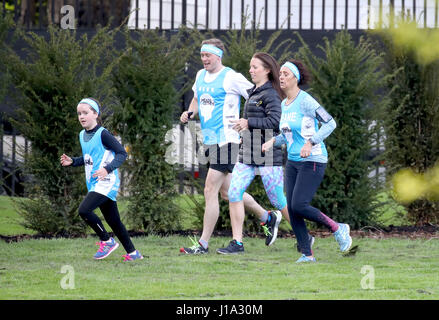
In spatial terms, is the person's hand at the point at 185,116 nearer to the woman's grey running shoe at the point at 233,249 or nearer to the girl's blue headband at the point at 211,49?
the girl's blue headband at the point at 211,49

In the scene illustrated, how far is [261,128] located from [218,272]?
1.74 metres

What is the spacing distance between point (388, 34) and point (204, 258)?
4.86m

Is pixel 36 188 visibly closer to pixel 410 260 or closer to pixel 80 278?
pixel 80 278

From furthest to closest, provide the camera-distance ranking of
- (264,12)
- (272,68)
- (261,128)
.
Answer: (264,12) < (272,68) < (261,128)

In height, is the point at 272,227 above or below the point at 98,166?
below

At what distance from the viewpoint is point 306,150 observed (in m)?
7.77

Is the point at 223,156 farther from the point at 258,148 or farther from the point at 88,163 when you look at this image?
the point at 88,163

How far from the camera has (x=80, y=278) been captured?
712 centimetres

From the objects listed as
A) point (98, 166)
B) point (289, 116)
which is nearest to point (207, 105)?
point (289, 116)

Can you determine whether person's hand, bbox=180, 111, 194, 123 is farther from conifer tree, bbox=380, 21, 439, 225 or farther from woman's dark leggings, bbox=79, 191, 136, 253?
conifer tree, bbox=380, 21, 439, 225

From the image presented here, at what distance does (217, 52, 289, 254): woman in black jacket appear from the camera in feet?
28.6

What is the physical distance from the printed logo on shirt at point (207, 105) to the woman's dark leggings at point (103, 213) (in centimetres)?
143
